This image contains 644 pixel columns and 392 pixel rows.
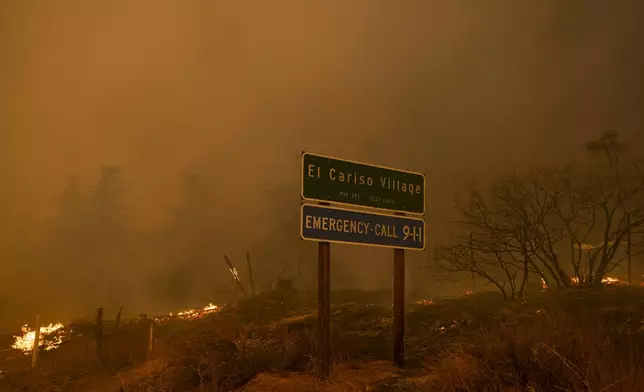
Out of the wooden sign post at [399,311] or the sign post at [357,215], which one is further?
the wooden sign post at [399,311]

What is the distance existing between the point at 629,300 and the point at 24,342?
24467mm

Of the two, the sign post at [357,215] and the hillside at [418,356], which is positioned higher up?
the sign post at [357,215]

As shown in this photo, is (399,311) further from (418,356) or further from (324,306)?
(324,306)

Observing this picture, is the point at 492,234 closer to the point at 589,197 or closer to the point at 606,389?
the point at 589,197

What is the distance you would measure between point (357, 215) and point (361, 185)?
1.69 ft

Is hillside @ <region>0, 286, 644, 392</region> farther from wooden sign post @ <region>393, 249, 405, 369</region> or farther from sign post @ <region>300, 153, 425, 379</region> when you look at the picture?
sign post @ <region>300, 153, 425, 379</region>

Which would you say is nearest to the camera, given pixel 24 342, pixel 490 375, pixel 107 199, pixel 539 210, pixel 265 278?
pixel 490 375

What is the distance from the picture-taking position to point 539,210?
20.0 m

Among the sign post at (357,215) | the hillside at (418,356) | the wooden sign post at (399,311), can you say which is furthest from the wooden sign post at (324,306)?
the wooden sign post at (399,311)

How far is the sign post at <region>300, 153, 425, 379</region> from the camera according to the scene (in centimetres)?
778

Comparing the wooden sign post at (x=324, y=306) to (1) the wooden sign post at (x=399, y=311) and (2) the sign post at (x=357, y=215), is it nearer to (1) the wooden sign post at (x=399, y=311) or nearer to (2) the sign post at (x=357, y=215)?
(2) the sign post at (x=357, y=215)

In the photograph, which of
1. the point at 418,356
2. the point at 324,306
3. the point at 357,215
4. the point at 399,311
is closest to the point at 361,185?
the point at 357,215

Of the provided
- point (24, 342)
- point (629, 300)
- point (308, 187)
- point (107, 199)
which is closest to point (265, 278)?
point (107, 199)

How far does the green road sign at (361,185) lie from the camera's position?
310 inches
